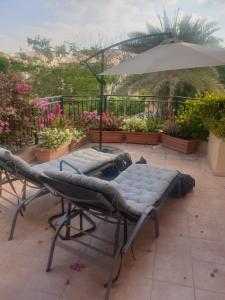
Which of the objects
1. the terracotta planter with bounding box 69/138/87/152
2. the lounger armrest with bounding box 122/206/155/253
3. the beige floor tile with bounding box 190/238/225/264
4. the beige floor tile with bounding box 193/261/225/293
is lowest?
the beige floor tile with bounding box 193/261/225/293

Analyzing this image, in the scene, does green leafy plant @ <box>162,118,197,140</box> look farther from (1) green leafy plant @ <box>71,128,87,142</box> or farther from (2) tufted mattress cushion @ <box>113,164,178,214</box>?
(2) tufted mattress cushion @ <box>113,164,178,214</box>

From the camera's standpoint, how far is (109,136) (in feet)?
19.5

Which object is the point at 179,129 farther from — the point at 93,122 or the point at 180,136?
the point at 93,122

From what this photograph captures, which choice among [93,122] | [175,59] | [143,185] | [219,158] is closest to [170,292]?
[143,185]

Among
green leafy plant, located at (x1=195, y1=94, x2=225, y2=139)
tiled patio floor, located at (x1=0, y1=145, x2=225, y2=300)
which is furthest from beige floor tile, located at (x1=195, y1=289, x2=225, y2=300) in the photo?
green leafy plant, located at (x1=195, y1=94, x2=225, y2=139)

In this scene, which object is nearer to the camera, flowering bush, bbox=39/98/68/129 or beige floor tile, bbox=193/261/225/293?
beige floor tile, bbox=193/261/225/293

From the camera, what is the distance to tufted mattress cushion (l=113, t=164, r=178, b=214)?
7.89 feet

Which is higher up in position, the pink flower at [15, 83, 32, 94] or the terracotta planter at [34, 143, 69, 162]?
the pink flower at [15, 83, 32, 94]

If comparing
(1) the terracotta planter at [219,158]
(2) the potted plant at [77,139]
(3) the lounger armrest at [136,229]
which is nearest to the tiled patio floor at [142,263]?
(3) the lounger armrest at [136,229]

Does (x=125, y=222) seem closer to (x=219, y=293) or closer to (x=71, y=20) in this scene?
(x=219, y=293)

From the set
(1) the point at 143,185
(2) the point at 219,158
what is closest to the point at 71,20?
(2) the point at 219,158

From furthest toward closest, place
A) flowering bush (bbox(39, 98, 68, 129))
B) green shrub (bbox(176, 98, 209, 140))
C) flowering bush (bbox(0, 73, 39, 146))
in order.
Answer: green shrub (bbox(176, 98, 209, 140))
flowering bush (bbox(39, 98, 68, 129))
flowering bush (bbox(0, 73, 39, 146))

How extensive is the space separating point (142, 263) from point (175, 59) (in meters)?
2.30

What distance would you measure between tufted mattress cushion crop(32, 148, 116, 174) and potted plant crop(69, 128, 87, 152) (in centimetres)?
149
